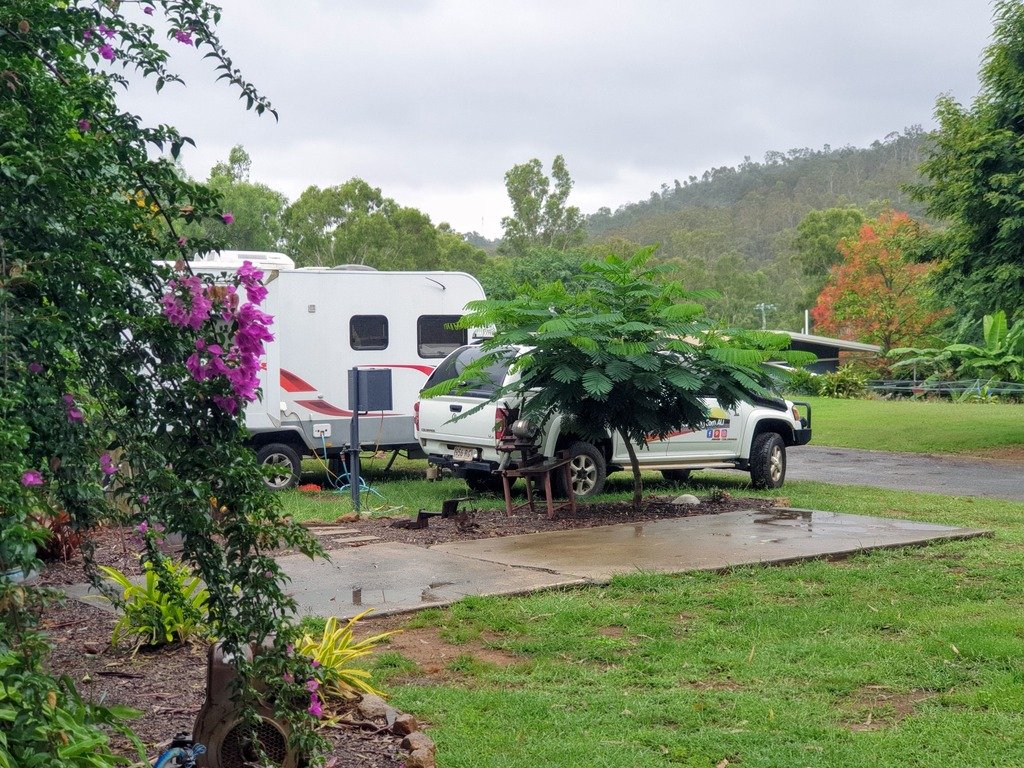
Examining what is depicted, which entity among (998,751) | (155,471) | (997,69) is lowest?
(998,751)

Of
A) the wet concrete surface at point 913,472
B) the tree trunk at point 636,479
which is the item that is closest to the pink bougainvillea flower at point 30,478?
the tree trunk at point 636,479

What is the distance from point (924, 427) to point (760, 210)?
304ft

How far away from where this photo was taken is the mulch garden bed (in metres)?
4.72

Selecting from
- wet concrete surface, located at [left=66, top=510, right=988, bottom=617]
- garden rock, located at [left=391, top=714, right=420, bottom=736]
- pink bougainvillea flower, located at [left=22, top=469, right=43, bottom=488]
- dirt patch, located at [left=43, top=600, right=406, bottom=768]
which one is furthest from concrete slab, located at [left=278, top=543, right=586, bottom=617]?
pink bougainvillea flower, located at [left=22, top=469, right=43, bottom=488]

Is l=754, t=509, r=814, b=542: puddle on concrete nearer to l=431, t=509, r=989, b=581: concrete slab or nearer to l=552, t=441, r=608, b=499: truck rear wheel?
l=431, t=509, r=989, b=581: concrete slab

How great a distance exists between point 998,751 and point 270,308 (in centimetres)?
1240

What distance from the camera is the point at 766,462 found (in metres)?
14.5

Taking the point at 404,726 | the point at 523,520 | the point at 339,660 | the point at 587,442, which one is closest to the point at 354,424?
the point at 523,520

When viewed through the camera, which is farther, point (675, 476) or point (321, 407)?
point (675, 476)

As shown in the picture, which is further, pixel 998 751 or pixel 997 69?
pixel 997 69

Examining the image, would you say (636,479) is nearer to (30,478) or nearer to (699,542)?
(699,542)

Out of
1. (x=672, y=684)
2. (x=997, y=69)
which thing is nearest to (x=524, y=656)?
(x=672, y=684)

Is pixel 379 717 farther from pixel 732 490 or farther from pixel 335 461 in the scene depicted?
pixel 335 461

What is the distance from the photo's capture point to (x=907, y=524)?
10.8 metres
